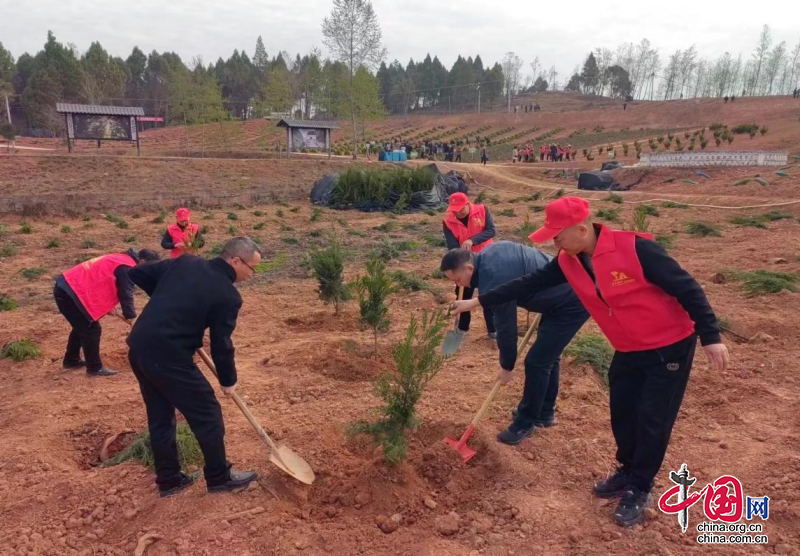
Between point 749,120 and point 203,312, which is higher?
point 749,120

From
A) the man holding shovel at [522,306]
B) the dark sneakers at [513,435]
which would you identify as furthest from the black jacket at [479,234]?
the dark sneakers at [513,435]

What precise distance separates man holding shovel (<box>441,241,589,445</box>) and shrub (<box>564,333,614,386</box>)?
1516 mm

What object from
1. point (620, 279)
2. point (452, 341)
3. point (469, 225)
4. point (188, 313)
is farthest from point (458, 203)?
point (188, 313)

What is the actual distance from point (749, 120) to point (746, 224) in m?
36.5

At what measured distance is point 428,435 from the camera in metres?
4.00

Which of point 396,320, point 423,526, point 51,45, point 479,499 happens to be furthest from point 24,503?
point 51,45

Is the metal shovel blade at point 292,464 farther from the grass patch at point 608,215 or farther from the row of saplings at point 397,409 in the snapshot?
the grass patch at point 608,215

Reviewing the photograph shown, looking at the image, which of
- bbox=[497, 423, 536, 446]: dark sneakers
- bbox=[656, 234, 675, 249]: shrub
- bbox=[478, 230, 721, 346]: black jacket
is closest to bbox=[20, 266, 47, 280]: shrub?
bbox=[497, 423, 536, 446]: dark sneakers

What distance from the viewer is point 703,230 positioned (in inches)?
476

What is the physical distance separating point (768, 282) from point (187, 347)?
7.47 m

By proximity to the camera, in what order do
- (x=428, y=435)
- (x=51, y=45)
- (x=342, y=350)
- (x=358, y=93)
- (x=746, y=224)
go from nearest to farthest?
(x=428, y=435), (x=342, y=350), (x=746, y=224), (x=358, y=93), (x=51, y=45)

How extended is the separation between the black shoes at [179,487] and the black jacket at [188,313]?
0.86 m

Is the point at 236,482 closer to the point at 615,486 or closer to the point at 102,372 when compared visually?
→ the point at 615,486

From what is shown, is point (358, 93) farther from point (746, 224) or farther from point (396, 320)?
point (396, 320)
